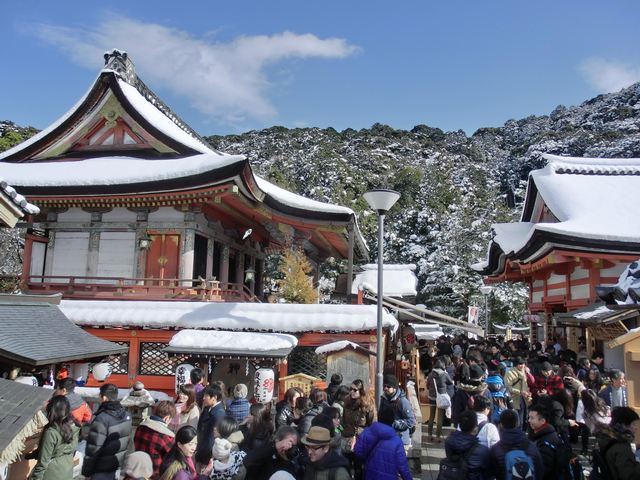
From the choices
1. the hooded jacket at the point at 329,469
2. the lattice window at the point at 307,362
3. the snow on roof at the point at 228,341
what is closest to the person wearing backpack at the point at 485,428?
the hooded jacket at the point at 329,469

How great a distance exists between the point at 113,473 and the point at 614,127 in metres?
87.1

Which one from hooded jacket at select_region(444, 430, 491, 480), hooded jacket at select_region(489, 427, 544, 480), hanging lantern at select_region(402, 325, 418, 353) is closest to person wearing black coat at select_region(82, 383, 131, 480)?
hooded jacket at select_region(444, 430, 491, 480)

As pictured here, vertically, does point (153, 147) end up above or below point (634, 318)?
above

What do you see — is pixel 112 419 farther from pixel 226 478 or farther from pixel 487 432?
pixel 487 432

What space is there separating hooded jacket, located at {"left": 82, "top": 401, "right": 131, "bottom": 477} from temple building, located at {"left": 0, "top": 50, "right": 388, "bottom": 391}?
4699 mm

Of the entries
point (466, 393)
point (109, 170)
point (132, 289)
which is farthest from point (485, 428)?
point (109, 170)

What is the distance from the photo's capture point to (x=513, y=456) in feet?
13.9

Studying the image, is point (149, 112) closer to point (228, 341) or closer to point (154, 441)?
point (228, 341)

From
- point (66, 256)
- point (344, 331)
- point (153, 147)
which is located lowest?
point (344, 331)

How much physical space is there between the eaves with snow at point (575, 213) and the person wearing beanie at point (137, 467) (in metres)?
12.7

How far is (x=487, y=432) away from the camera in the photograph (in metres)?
5.11

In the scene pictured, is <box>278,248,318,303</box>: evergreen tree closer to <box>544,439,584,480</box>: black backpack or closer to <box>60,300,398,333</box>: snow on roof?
<box>60,300,398,333</box>: snow on roof

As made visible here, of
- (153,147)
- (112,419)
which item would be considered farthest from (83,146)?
(112,419)

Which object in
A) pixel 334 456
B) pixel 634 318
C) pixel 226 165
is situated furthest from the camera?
pixel 226 165
